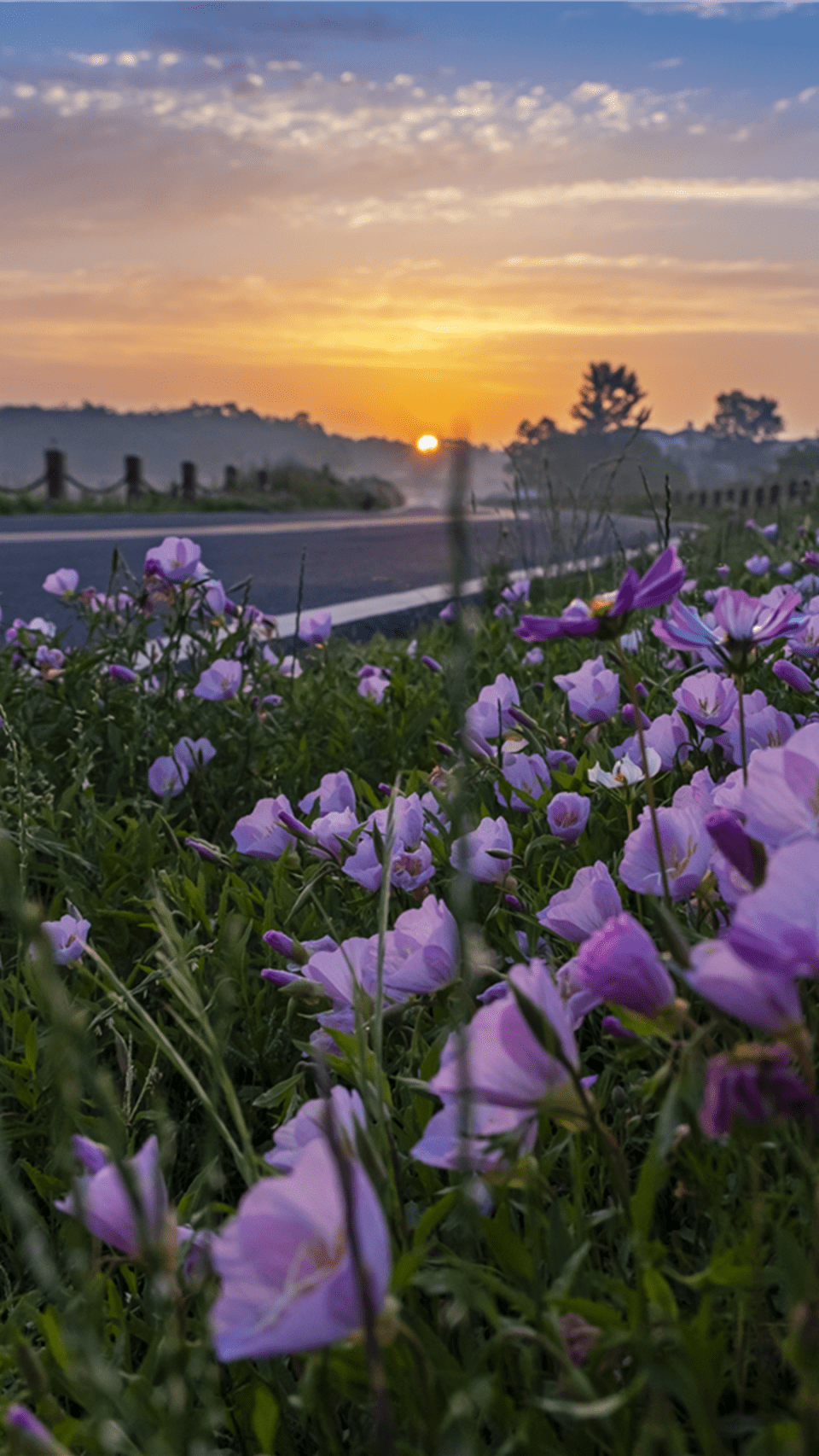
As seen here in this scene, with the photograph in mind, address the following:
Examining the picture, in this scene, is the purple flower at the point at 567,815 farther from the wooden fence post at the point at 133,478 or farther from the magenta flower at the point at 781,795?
the wooden fence post at the point at 133,478

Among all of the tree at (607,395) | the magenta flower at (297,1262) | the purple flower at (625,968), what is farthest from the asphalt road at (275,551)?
the tree at (607,395)

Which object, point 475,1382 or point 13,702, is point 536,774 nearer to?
point 475,1382

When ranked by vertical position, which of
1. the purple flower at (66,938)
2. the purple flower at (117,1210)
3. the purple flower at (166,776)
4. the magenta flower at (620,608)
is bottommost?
the purple flower at (66,938)

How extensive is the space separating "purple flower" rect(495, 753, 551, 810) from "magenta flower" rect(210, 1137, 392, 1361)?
101cm

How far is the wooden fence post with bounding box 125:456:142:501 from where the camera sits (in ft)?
62.2

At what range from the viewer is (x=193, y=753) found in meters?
2.06

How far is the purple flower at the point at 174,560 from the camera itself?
84.0 inches

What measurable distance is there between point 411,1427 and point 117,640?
6.86 ft

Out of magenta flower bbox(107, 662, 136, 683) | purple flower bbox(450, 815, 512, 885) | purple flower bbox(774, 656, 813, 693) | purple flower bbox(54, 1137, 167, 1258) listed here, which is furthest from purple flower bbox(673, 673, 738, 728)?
magenta flower bbox(107, 662, 136, 683)

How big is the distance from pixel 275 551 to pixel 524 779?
8.29 meters

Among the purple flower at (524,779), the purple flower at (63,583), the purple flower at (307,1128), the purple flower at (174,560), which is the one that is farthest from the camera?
the purple flower at (63,583)

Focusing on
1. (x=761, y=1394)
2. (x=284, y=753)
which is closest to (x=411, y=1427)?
(x=761, y=1394)

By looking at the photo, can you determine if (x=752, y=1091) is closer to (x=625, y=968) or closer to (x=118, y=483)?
(x=625, y=968)

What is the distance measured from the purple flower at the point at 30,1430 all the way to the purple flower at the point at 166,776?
151 centimetres
